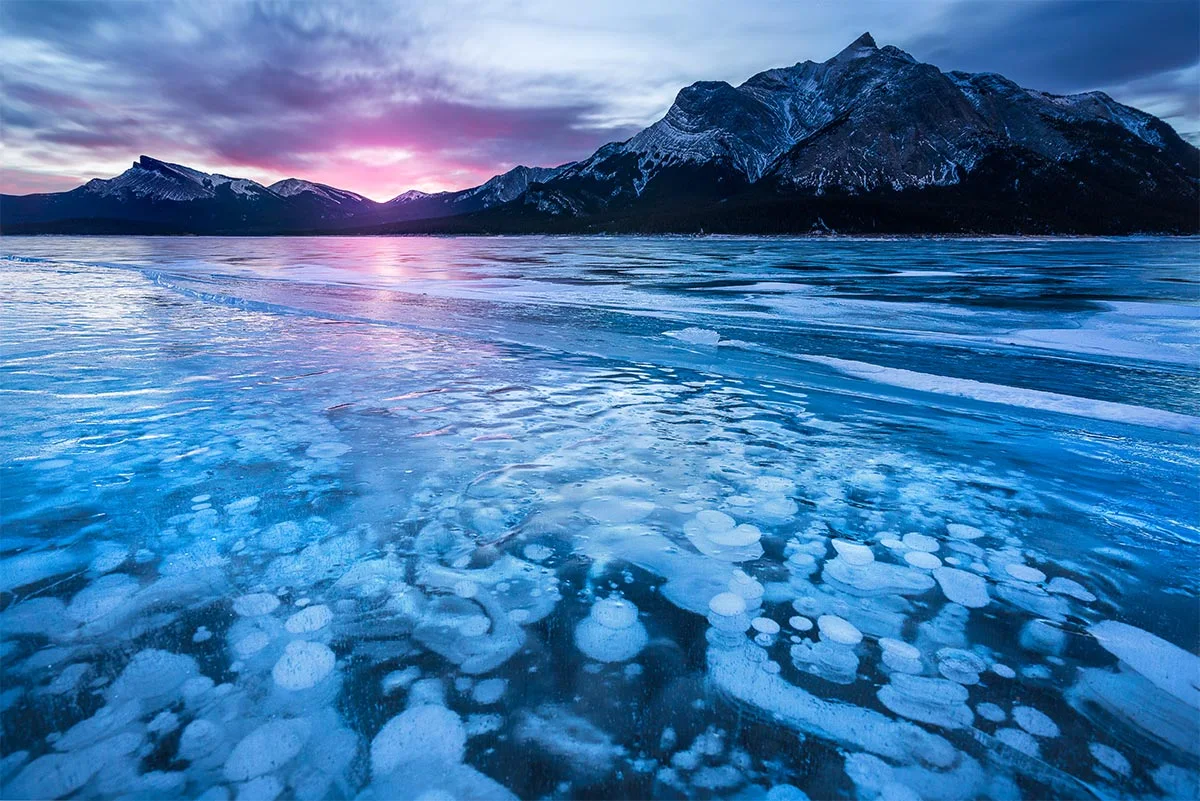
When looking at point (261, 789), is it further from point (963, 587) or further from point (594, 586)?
point (963, 587)

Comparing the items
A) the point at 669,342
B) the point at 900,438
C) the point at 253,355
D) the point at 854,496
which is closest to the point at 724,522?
the point at 854,496

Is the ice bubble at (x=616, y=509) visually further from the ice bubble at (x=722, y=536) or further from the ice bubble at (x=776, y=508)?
the ice bubble at (x=776, y=508)

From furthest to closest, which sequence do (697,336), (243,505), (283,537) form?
(697,336) → (243,505) → (283,537)

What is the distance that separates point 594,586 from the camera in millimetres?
3174

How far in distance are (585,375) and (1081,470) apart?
535 cm

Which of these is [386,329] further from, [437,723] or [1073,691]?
[1073,691]

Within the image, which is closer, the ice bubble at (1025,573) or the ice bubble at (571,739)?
the ice bubble at (571,739)

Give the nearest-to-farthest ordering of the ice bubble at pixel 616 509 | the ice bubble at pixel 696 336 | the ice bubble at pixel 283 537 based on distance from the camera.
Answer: the ice bubble at pixel 283 537 < the ice bubble at pixel 616 509 < the ice bubble at pixel 696 336

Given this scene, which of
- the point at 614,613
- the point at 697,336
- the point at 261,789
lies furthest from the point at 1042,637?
the point at 697,336

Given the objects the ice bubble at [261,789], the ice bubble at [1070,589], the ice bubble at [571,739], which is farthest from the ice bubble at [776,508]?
the ice bubble at [261,789]

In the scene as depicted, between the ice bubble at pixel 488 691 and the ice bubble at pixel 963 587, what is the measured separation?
2.42 metres

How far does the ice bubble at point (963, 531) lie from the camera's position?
12.1 ft

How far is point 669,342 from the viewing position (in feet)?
33.7

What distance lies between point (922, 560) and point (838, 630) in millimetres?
997
